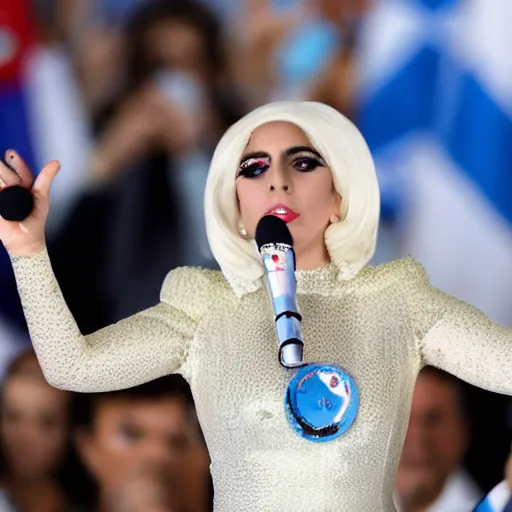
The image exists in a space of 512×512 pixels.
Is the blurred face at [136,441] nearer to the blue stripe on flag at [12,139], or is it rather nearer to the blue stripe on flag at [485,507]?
the blue stripe on flag at [12,139]

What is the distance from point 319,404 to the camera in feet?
5.81

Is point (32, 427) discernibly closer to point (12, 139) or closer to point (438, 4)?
point (12, 139)

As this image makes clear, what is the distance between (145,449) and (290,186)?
1084 millimetres

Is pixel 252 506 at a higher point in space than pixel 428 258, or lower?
lower

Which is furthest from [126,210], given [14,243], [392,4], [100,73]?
[14,243]

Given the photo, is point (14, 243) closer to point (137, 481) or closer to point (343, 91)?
point (137, 481)

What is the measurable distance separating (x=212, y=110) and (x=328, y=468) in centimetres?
130

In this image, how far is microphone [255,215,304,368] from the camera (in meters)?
1.63

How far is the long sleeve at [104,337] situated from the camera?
1.78m

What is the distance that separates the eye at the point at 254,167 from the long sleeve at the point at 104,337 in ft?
0.61

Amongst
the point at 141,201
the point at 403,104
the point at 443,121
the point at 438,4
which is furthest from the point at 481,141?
the point at 141,201

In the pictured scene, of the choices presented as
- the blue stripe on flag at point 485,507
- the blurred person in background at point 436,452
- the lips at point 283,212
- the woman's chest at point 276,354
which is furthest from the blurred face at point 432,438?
the lips at point 283,212

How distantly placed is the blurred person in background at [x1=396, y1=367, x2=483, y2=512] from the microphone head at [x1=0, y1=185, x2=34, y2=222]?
1.27 m

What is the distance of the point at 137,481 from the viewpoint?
2.73 m
